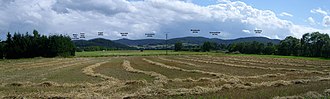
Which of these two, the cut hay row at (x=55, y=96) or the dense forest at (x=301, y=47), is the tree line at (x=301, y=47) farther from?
the cut hay row at (x=55, y=96)

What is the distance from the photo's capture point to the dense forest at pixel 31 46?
8781cm

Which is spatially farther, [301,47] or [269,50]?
[269,50]

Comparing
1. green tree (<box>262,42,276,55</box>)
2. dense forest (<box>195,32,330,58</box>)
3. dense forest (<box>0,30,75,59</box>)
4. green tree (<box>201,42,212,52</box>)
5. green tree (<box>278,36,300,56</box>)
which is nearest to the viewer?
dense forest (<box>0,30,75,59</box>)

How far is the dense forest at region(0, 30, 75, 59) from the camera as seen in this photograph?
87.8 m

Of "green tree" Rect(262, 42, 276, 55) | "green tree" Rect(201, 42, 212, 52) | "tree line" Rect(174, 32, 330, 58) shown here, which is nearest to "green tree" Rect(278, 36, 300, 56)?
"tree line" Rect(174, 32, 330, 58)

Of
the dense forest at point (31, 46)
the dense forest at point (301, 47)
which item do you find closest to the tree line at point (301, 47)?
the dense forest at point (301, 47)

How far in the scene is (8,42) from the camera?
90.4 m

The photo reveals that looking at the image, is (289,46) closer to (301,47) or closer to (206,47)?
(301,47)

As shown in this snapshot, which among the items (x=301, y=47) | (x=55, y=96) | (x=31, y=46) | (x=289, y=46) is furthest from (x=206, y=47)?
(x=55, y=96)

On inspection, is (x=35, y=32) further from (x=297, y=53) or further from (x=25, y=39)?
(x=297, y=53)

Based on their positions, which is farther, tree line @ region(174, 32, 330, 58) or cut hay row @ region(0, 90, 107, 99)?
tree line @ region(174, 32, 330, 58)

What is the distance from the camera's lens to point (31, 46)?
295ft

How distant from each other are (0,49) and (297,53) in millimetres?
93853

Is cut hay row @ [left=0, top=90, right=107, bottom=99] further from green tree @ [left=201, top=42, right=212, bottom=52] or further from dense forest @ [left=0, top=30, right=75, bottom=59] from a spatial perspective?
green tree @ [left=201, top=42, right=212, bottom=52]
